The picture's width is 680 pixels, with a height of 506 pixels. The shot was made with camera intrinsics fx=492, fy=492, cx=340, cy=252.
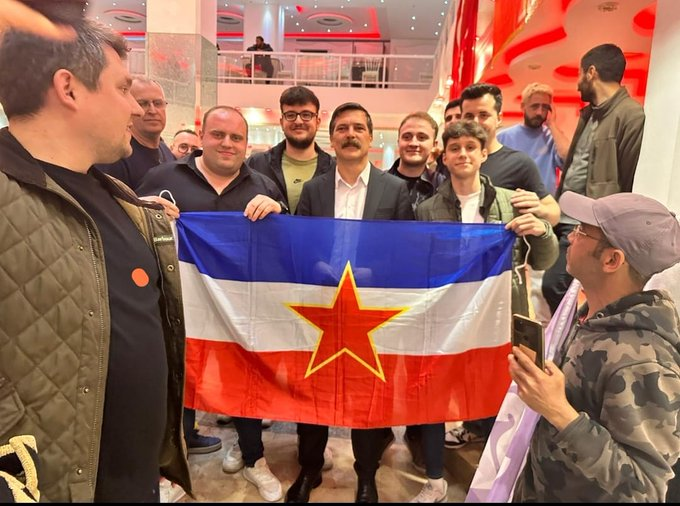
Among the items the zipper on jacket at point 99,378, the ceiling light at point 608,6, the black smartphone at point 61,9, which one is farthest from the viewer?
the ceiling light at point 608,6

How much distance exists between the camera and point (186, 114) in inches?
290

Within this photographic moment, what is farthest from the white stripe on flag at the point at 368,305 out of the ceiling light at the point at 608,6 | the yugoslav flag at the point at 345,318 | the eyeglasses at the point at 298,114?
the ceiling light at the point at 608,6

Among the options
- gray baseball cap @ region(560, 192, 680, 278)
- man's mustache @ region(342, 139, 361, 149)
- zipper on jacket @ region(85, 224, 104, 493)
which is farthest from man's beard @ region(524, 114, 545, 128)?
zipper on jacket @ region(85, 224, 104, 493)

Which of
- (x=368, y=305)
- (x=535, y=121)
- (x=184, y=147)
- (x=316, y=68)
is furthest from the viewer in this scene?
(x=316, y=68)

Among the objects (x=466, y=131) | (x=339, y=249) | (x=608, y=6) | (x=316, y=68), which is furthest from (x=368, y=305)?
(x=316, y=68)

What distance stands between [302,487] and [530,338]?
1.69 metres

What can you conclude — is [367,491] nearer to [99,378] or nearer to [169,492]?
[169,492]

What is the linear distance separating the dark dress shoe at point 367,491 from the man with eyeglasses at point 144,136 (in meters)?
1.95

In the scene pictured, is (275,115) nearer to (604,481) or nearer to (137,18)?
(137,18)

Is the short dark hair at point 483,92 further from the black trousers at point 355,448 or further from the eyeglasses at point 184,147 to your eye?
the eyeglasses at point 184,147

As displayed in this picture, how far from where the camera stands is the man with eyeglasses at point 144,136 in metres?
2.75

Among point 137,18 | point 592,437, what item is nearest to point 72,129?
point 592,437

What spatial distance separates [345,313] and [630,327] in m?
1.37

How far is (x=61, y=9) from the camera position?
100 centimetres
